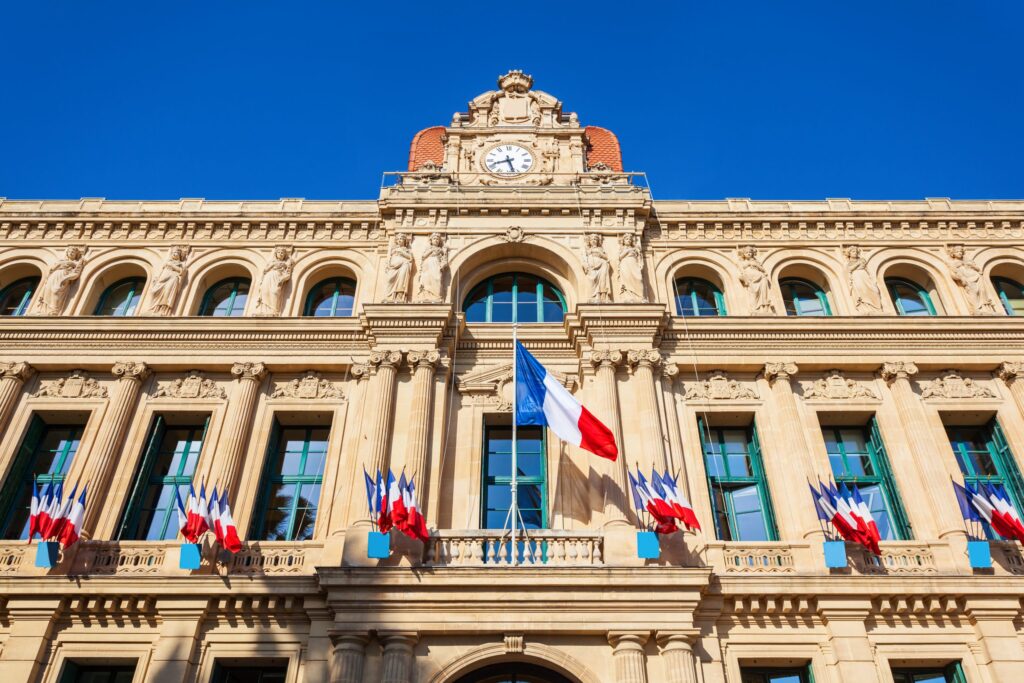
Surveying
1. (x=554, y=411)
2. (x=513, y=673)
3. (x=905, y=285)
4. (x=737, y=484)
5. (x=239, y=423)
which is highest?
(x=905, y=285)

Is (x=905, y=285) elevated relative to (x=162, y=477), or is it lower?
elevated

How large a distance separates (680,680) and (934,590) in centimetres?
560

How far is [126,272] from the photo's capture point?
77.0 feet

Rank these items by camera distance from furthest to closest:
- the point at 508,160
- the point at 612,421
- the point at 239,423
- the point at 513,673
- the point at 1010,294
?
1. the point at 508,160
2. the point at 1010,294
3. the point at 239,423
4. the point at 612,421
5. the point at 513,673

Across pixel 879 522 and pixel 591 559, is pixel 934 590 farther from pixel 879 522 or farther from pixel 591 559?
pixel 591 559

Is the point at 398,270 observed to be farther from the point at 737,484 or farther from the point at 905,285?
the point at 905,285

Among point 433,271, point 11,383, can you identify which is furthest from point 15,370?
point 433,271

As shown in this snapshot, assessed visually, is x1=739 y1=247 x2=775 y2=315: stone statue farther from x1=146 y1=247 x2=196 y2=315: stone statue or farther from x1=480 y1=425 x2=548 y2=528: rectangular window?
x1=146 y1=247 x2=196 y2=315: stone statue

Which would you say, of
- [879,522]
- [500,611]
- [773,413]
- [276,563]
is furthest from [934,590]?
[276,563]

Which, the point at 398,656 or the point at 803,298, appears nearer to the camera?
the point at 398,656

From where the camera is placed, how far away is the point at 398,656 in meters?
15.0

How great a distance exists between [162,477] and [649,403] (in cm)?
1176

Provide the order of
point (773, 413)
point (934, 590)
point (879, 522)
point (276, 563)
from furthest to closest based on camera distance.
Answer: point (773, 413) < point (879, 522) < point (276, 563) < point (934, 590)

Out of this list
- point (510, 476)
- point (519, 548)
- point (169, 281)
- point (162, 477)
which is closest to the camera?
point (519, 548)
